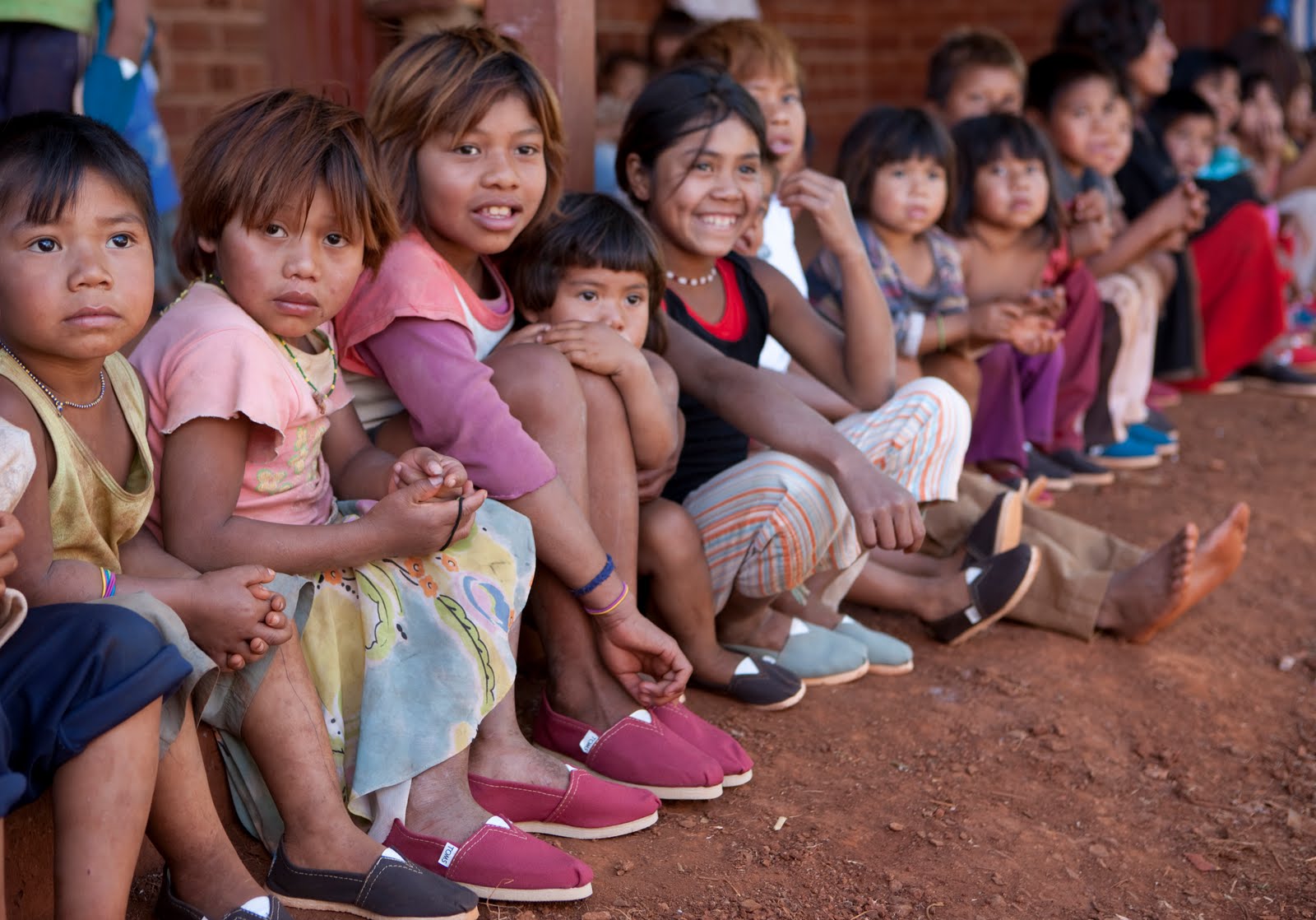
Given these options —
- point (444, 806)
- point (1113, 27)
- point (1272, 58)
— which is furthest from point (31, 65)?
point (1272, 58)

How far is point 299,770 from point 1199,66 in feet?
20.5

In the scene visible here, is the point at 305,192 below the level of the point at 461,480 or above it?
above

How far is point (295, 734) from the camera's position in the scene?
207 cm

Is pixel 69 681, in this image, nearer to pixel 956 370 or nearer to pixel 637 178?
pixel 637 178

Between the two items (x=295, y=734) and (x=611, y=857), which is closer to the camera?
(x=295, y=734)

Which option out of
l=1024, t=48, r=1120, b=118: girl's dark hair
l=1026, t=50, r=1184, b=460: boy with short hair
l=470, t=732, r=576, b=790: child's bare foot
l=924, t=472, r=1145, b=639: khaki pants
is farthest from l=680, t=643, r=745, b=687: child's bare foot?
l=1024, t=48, r=1120, b=118: girl's dark hair

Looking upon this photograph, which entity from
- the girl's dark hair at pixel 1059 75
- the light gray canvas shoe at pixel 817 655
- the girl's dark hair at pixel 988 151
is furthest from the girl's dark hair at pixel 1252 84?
the light gray canvas shoe at pixel 817 655

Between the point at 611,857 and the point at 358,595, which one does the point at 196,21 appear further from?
the point at 611,857

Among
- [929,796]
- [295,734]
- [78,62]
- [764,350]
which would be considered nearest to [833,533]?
[929,796]

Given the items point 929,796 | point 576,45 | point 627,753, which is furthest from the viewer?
point 576,45

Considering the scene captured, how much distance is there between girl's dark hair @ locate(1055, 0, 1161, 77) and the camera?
6.05m

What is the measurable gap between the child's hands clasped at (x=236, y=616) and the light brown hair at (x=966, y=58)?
12.6 feet

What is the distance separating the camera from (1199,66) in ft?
22.8

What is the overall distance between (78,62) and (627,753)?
2.19 meters
